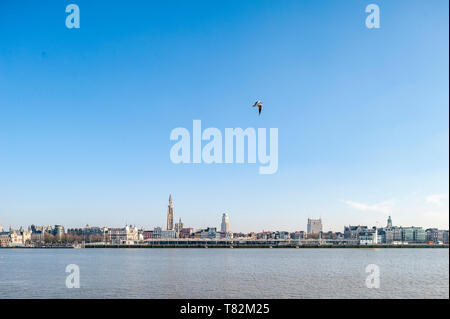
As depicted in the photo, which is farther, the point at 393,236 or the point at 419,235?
the point at 393,236

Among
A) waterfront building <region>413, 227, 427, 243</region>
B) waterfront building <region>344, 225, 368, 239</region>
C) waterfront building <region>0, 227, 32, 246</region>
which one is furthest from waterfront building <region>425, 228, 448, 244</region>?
waterfront building <region>0, 227, 32, 246</region>

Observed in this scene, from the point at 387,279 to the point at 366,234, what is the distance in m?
155

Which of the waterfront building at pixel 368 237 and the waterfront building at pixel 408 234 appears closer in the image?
the waterfront building at pixel 368 237

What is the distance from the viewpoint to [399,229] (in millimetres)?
188500

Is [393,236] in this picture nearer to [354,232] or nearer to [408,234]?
[408,234]

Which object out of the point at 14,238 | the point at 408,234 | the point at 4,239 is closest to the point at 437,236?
the point at 408,234

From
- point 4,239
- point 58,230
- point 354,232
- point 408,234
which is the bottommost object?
point 4,239

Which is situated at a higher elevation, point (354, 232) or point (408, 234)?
point (408, 234)

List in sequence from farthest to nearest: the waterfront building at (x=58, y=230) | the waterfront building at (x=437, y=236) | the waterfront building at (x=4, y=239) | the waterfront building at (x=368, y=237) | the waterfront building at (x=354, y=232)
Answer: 1. the waterfront building at (x=354, y=232)
2. the waterfront building at (x=58, y=230)
3. the waterfront building at (x=437, y=236)
4. the waterfront building at (x=368, y=237)
5. the waterfront building at (x=4, y=239)

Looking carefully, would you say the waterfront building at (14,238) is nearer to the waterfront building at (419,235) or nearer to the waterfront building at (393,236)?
the waterfront building at (393,236)

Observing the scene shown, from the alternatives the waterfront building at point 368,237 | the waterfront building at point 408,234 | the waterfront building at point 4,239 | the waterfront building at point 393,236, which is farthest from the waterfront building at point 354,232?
the waterfront building at point 4,239
